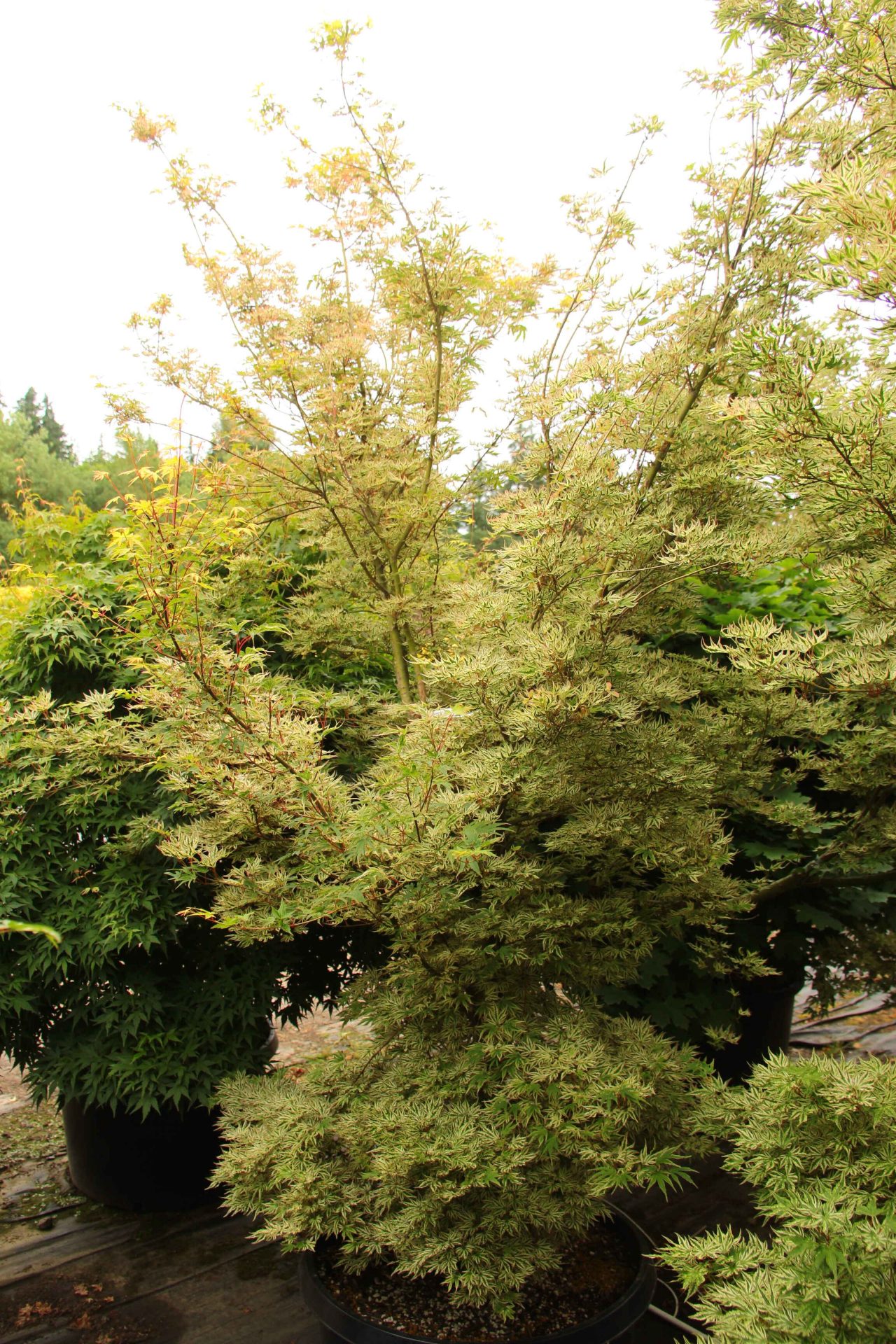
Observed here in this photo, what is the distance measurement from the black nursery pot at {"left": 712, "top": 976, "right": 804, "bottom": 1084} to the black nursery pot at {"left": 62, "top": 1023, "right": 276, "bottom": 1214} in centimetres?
164

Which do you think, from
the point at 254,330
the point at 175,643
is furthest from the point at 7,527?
the point at 175,643

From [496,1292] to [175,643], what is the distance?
1438mm


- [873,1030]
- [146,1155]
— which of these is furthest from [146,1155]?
[873,1030]

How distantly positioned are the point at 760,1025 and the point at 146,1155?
2.12m

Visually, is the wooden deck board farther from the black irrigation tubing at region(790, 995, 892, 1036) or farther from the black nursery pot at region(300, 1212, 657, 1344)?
the black irrigation tubing at region(790, 995, 892, 1036)

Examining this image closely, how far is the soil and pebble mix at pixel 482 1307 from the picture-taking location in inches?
73.6

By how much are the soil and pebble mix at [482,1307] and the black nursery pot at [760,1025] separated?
125cm

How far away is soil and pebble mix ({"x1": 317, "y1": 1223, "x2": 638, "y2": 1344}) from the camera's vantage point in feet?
6.14

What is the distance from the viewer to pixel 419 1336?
1.81 m

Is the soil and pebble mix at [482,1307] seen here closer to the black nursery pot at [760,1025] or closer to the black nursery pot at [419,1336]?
the black nursery pot at [419,1336]

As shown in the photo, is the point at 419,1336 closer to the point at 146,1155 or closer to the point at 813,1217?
the point at 813,1217

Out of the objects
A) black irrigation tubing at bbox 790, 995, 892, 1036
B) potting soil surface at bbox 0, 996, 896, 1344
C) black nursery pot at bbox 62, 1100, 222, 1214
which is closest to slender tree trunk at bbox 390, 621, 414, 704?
potting soil surface at bbox 0, 996, 896, 1344

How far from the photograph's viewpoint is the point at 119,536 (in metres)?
2.44

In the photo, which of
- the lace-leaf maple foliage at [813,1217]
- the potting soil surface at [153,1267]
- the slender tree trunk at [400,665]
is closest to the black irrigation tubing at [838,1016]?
the potting soil surface at [153,1267]
